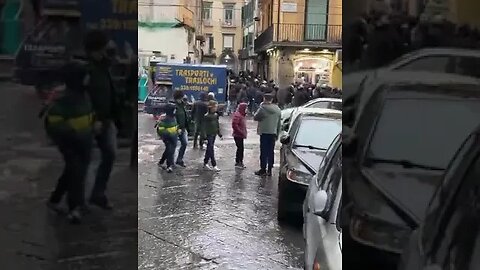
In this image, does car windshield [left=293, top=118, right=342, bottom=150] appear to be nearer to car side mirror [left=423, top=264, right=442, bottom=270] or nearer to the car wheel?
the car wheel

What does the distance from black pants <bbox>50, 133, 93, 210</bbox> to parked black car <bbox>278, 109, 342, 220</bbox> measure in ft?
16.3

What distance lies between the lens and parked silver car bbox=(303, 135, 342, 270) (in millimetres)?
4285

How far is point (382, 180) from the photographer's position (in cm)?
298

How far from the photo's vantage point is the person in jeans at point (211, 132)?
44.9 ft

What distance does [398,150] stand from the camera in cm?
294

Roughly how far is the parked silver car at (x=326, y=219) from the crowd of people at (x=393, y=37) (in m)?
1.34

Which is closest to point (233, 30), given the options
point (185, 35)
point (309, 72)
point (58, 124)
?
point (185, 35)

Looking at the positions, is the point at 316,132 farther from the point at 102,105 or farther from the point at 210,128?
the point at 102,105

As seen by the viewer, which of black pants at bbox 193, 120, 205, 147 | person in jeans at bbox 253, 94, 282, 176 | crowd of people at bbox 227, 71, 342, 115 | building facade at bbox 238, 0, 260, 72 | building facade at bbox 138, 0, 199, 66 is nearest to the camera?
person in jeans at bbox 253, 94, 282, 176

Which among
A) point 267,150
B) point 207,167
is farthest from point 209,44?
point 267,150

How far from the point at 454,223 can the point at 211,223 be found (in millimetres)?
6218

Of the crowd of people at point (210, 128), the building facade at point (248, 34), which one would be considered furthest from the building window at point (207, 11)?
the crowd of people at point (210, 128)

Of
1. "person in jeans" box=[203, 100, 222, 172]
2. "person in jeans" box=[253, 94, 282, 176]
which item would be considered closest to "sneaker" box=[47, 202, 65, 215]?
"person in jeans" box=[253, 94, 282, 176]

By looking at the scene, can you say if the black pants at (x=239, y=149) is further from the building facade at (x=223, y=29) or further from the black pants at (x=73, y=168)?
the building facade at (x=223, y=29)
